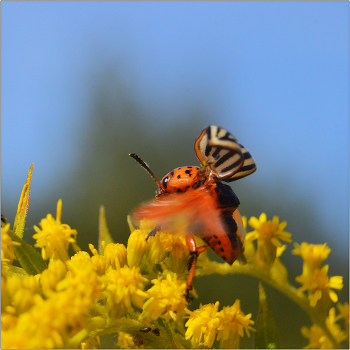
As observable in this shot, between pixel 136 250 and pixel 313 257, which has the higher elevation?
pixel 136 250

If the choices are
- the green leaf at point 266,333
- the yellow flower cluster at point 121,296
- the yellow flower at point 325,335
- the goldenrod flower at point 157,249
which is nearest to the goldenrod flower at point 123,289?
the yellow flower cluster at point 121,296

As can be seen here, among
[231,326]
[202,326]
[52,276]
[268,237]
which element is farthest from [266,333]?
[52,276]

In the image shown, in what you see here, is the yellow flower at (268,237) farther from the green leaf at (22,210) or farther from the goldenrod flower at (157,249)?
the green leaf at (22,210)

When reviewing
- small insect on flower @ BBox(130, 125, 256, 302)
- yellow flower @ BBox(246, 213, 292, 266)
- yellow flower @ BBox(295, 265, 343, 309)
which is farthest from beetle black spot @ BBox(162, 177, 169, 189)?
yellow flower @ BBox(295, 265, 343, 309)

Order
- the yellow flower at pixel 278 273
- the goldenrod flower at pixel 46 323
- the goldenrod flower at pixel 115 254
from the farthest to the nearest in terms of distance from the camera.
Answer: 1. the yellow flower at pixel 278 273
2. the goldenrod flower at pixel 115 254
3. the goldenrod flower at pixel 46 323

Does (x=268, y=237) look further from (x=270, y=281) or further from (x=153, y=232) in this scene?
(x=153, y=232)

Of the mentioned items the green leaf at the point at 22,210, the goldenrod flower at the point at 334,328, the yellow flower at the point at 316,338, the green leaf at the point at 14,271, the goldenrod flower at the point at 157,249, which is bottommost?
the yellow flower at the point at 316,338

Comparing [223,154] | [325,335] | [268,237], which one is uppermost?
[223,154]

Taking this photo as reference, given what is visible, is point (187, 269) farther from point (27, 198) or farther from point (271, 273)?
point (27, 198)
